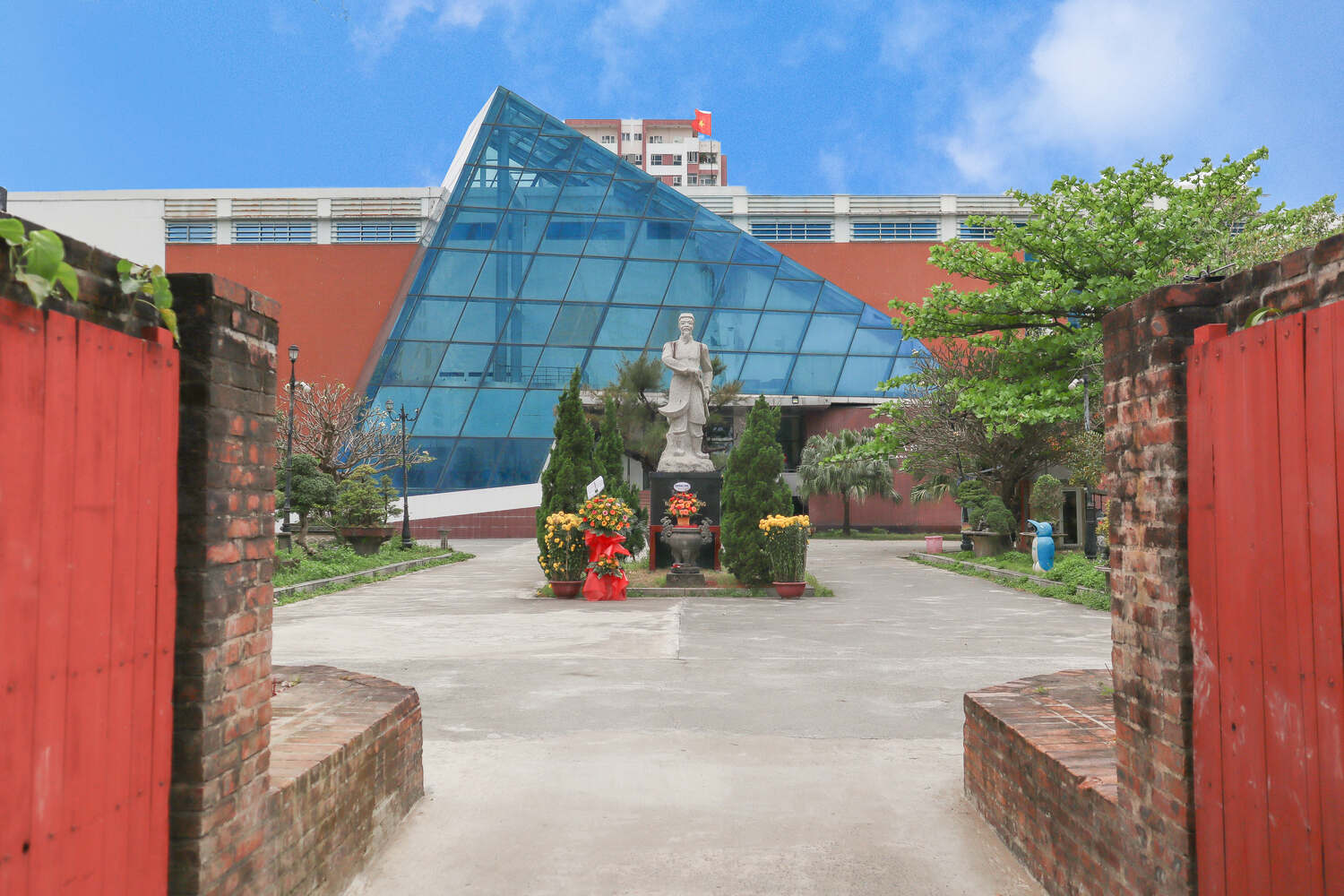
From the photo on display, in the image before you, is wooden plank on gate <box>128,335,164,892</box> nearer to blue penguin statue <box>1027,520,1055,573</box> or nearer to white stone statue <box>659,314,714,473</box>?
white stone statue <box>659,314,714,473</box>

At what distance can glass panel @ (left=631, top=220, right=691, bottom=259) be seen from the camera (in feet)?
135

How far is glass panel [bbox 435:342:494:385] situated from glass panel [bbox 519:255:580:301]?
2.93 metres

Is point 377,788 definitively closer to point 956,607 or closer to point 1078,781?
point 1078,781

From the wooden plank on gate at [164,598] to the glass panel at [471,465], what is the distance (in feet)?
118

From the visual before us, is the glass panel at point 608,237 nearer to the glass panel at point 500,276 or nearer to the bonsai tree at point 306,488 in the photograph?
the glass panel at point 500,276

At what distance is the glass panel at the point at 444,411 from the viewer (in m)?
38.2

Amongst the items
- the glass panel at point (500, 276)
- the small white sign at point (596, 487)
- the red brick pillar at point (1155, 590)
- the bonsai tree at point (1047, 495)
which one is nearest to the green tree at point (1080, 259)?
the bonsai tree at point (1047, 495)

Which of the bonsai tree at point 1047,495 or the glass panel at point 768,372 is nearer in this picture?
the bonsai tree at point 1047,495

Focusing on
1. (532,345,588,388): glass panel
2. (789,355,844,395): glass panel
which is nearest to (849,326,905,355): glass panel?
(789,355,844,395): glass panel

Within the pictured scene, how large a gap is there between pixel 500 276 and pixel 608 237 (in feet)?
15.1

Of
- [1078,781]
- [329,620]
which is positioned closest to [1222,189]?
[329,620]

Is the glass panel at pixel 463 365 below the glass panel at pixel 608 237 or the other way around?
below

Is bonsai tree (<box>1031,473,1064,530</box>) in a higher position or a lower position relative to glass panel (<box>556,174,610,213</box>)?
lower

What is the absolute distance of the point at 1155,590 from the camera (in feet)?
10.0
